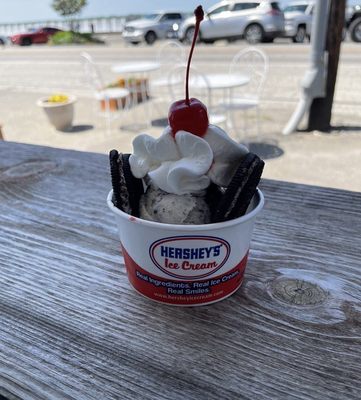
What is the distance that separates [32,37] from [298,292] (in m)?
23.1

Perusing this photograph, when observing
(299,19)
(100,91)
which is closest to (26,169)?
(100,91)

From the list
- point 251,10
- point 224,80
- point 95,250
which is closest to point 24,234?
point 95,250

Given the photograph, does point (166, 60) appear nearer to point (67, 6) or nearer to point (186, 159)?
point (186, 159)

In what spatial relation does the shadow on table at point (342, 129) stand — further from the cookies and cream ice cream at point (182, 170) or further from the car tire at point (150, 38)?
the car tire at point (150, 38)

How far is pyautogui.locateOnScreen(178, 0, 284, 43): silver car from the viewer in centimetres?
1196

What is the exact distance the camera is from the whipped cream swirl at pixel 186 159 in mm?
722

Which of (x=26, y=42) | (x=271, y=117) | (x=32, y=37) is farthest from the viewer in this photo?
(x=26, y=42)

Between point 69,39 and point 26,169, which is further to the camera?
point 69,39

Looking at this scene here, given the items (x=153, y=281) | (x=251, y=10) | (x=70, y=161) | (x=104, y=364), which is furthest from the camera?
(x=251, y=10)

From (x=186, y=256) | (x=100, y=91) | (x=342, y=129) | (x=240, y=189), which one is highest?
(x=240, y=189)

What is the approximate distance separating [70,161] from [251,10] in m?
12.2

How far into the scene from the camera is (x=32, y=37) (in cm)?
2098

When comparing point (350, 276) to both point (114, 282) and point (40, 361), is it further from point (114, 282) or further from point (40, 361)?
point (40, 361)

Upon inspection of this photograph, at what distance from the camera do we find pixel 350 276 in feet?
2.65
